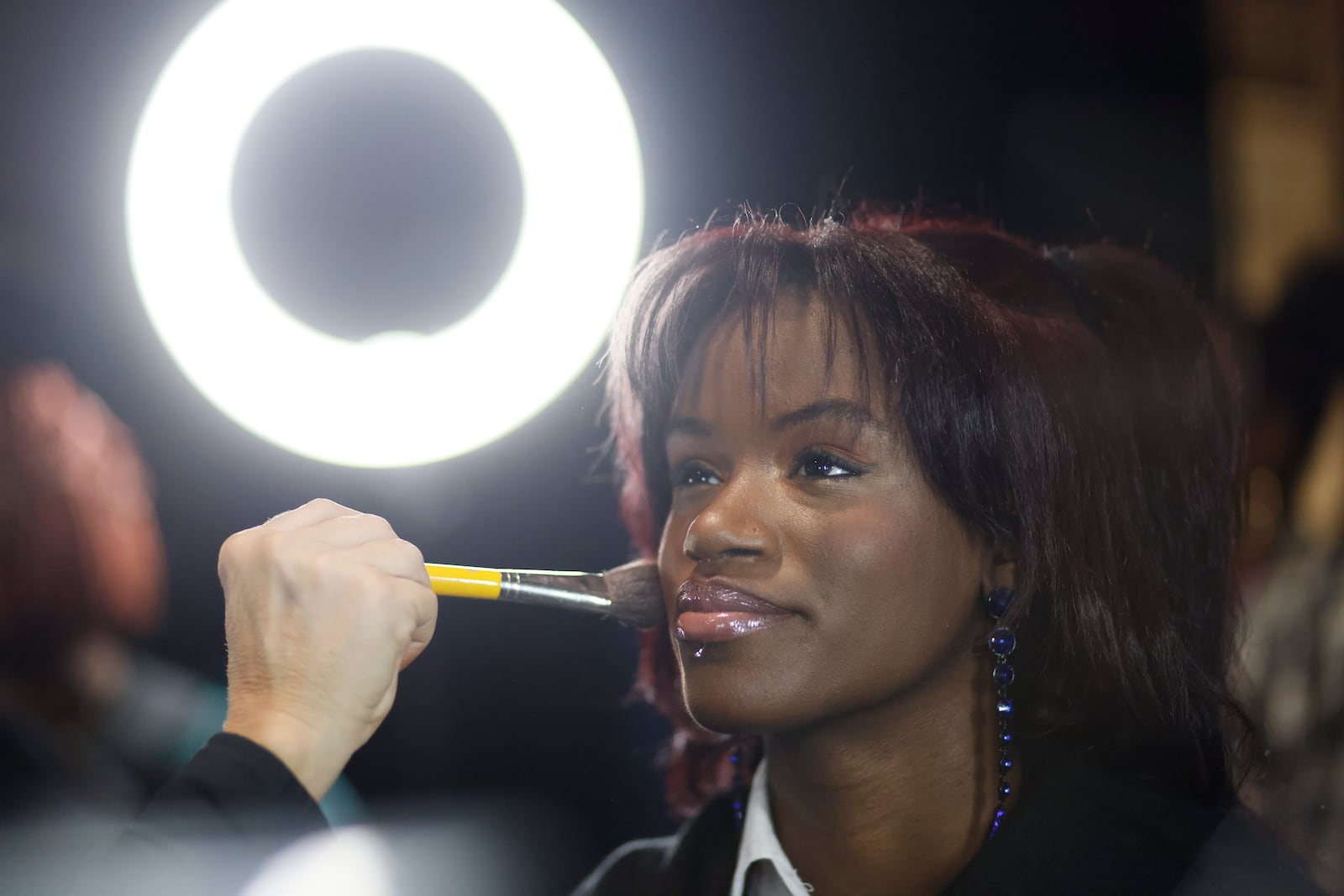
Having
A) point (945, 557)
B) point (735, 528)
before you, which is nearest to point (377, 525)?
point (735, 528)

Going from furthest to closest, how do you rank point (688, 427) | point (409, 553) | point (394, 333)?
point (394, 333), point (688, 427), point (409, 553)

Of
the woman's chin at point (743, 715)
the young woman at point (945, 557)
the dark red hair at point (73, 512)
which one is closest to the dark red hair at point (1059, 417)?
the young woman at point (945, 557)

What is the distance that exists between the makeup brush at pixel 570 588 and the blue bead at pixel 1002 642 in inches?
14.6

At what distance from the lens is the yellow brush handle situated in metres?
0.98

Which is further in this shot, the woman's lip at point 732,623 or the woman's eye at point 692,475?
the woman's eye at point 692,475

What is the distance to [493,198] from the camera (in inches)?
53.7

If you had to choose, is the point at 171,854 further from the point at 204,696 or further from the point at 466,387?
the point at 204,696

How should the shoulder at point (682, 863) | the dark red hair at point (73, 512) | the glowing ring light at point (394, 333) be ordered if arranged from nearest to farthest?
the glowing ring light at point (394, 333), the shoulder at point (682, 863), the dark red hair at point (73, 512)

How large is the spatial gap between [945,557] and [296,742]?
2.14 ft

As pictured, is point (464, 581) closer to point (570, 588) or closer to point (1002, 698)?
point (570, 588)

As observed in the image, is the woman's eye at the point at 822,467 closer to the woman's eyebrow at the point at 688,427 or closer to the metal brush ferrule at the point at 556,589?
the woman's eyebrow at the point at 688,427

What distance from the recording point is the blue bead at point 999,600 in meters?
1.16

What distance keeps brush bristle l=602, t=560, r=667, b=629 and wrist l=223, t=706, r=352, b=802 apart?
0.42 metres

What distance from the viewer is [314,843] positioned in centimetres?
87
